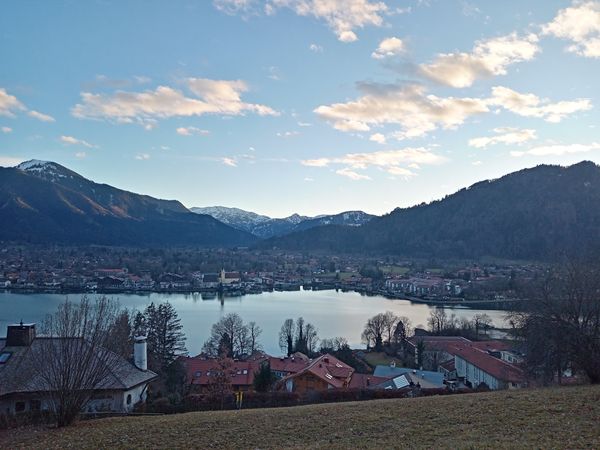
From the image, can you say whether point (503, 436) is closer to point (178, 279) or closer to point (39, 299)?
point (39, 299)

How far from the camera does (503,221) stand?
335ft

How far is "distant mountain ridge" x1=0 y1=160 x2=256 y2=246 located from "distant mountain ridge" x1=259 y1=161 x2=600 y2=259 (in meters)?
59.0

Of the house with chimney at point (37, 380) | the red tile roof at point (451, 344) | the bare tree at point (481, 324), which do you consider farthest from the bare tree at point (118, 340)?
the bare tree at point (481, 324)

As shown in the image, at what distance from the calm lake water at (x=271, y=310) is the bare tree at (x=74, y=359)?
778 inches

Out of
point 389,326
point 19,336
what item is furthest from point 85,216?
point 19,336

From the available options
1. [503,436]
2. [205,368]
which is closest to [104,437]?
[503,436]

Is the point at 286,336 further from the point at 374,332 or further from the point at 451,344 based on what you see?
the point at 451,344

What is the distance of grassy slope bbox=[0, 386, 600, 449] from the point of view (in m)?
5.50

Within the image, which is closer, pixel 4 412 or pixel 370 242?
pixel 4 412

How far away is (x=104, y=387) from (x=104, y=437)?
350 cm

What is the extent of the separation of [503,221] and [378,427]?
339 feet

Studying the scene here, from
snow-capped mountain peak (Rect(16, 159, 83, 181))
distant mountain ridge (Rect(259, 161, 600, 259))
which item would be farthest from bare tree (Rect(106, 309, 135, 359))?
snow-capped mountain peak (Rect(16, 159, 83, 181))

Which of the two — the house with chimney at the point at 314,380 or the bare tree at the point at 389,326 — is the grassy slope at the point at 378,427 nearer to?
the house with chimney at the point at 314,380

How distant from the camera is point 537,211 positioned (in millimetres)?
98688
